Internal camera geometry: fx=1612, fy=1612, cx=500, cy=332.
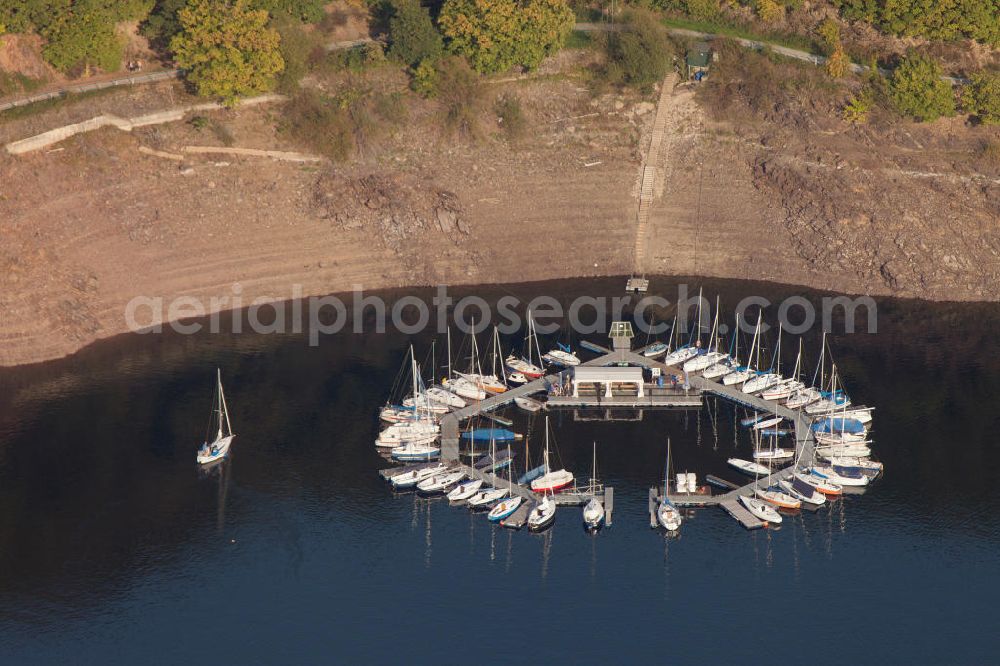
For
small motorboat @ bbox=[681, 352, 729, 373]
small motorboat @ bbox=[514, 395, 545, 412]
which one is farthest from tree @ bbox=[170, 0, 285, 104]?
small motorboat @ bbox=[681, 352, 729, 373]

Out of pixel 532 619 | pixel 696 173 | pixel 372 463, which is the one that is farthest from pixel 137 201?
pixel 532 619

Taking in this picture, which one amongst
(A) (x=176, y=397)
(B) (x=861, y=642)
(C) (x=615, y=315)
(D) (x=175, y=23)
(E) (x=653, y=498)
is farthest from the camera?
(D) (x=175, y=23)

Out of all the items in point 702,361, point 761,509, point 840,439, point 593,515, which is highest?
point 702,361

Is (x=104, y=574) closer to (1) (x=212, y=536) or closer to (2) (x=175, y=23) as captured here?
(1) (x=212, y=536)

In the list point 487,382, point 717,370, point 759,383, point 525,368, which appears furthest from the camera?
point 525,368

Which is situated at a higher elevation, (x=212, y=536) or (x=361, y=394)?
(x=361, y=394)

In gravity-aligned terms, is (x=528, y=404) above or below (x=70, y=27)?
below

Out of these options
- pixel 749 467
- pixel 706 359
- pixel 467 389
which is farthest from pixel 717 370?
pixel 467 389

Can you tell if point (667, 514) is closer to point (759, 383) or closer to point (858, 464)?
point (858, 464)
